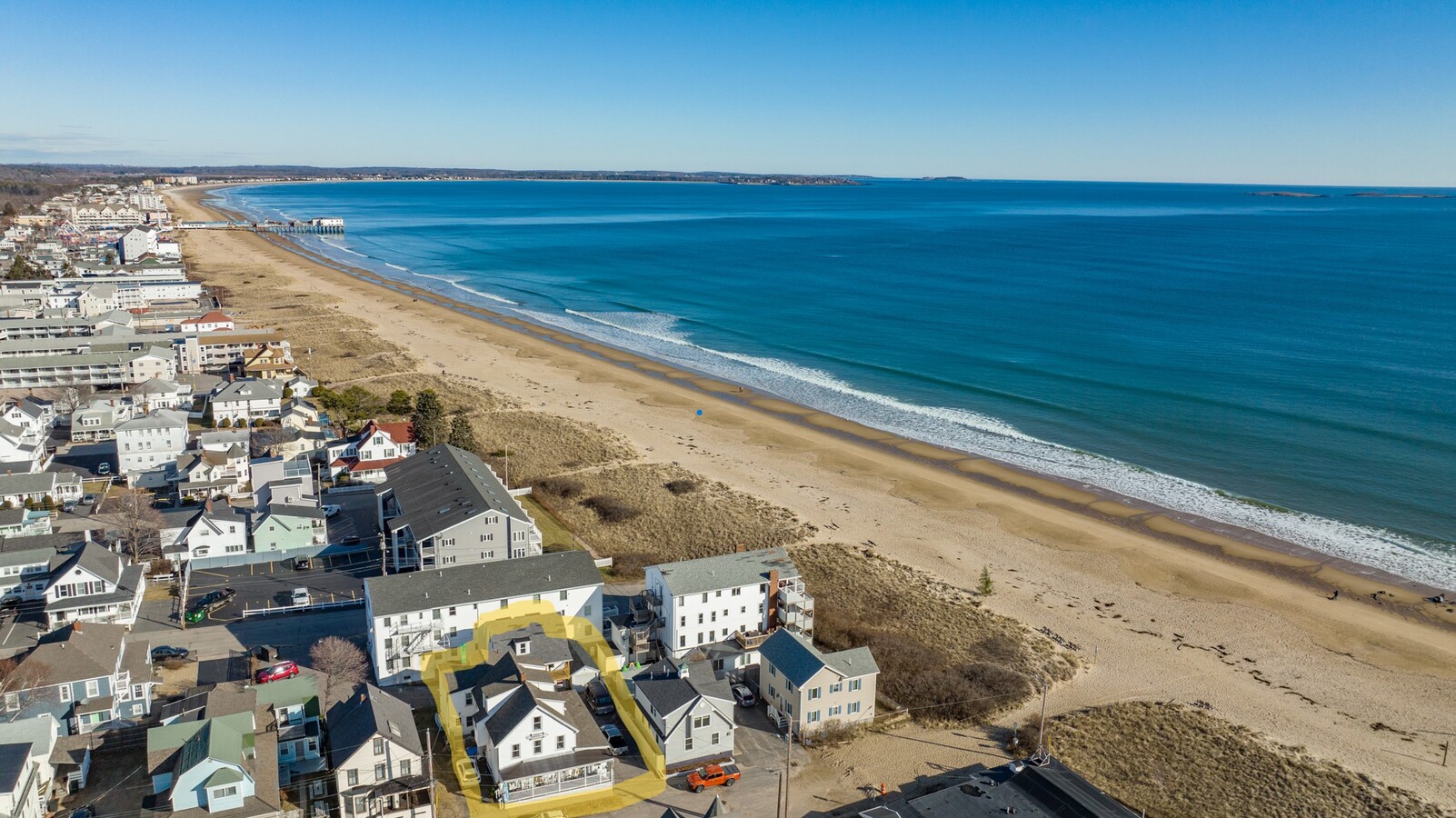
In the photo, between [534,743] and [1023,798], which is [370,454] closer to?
[534,743]

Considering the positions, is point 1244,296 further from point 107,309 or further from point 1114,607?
point 107,309

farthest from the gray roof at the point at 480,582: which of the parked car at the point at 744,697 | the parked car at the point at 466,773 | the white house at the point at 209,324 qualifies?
the white house at the point at 209,324

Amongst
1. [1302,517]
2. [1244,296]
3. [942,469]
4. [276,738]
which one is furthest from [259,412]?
[1244,296]

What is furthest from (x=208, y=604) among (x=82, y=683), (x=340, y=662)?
(x=340, y=662)

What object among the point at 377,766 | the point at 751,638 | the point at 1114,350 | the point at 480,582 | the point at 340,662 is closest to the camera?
the point at 377,766

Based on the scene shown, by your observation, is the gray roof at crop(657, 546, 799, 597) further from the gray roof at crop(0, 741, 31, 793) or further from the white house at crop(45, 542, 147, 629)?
the white house at crop(45, 542, 147, 629)

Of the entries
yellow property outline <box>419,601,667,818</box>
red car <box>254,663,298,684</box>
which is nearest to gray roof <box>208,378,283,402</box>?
red car <box>254,663,298,684</box>
